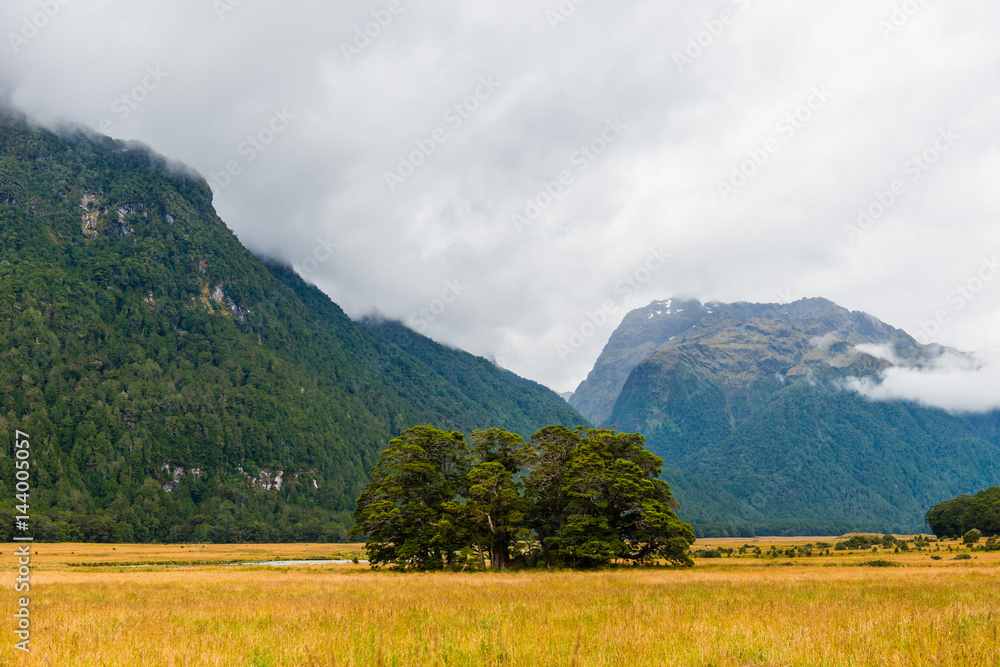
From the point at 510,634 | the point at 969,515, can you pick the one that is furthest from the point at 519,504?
the point at 969,515

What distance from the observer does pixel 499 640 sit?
1004 centimetres

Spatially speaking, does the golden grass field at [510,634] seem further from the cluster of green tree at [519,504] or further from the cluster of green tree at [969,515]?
the cluster of green tree at [969,515]

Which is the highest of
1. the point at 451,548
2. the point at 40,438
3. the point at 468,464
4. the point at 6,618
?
the point at 40,438

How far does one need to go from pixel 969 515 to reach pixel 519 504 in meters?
93.2

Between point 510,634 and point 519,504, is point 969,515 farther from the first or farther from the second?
point 510,634

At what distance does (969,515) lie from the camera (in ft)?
315

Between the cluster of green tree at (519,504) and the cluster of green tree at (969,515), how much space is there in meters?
70.7

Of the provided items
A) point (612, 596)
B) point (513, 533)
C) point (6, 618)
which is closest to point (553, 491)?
point (513, 533)

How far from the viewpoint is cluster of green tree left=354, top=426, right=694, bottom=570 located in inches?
1938

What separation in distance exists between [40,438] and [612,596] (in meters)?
248

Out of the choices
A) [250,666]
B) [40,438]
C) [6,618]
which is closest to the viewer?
[250,666]

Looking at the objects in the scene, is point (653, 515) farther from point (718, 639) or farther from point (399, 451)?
point (718, 639)

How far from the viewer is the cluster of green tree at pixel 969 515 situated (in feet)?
291

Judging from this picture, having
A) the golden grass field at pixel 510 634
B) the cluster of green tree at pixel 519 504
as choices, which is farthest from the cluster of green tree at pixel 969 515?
the golden grass field at pixel 510 634
